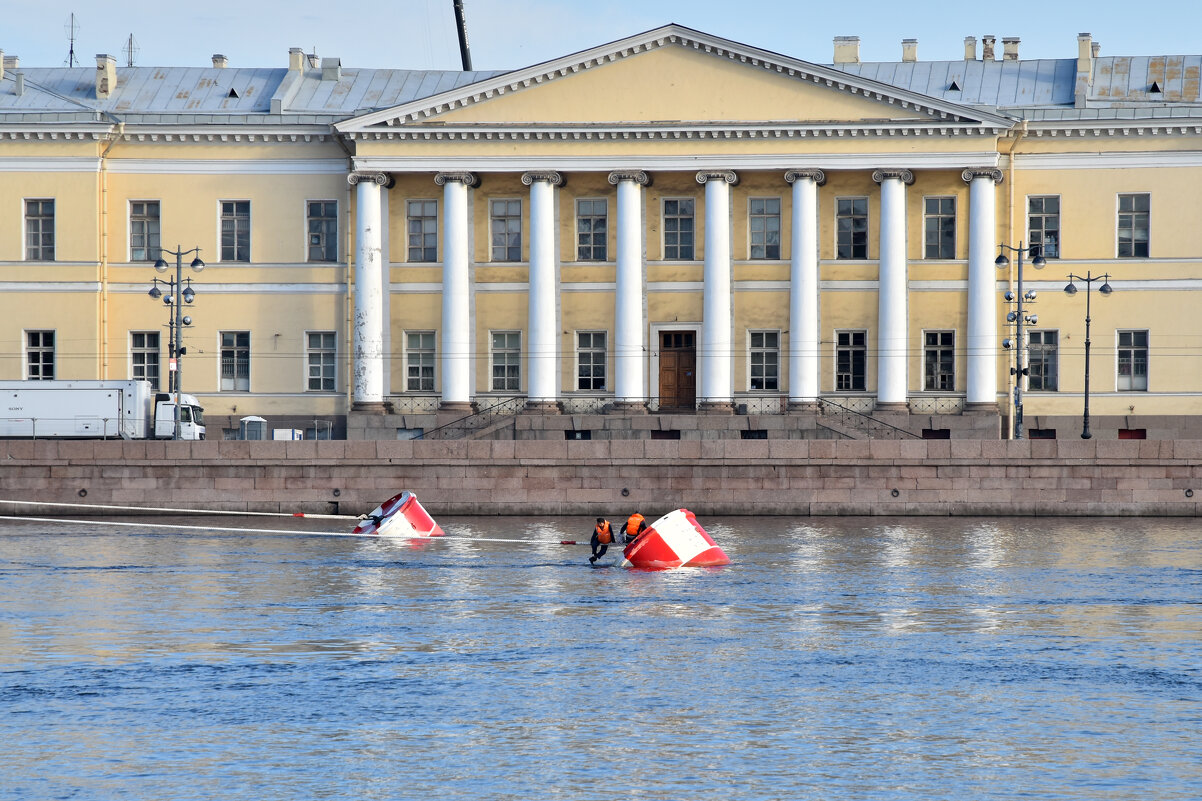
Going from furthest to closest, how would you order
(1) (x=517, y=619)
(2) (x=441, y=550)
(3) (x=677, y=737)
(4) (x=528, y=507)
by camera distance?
(4) (x=528, y=507) < (2) (x=441, y=550) < (1) (x=517, y=619) < (3) (x=677, y=737)

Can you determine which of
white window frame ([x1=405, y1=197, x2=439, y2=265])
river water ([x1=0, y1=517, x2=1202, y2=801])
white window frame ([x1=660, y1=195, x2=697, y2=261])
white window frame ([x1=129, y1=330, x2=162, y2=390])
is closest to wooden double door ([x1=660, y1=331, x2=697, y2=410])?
white window frame ([x1=660, y1=195, x2=697, y2=261])

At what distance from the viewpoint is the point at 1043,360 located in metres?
53.4

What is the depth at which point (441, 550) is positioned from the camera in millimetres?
34469

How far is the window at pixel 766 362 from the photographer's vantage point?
175ft

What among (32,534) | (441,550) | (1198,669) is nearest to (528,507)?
(441,550)

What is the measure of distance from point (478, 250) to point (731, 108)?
8856 mm

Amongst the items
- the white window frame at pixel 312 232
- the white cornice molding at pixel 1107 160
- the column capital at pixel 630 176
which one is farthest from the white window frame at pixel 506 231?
the white cornice molding at pixel 1107 160

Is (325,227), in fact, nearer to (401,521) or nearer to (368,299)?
(368,299)

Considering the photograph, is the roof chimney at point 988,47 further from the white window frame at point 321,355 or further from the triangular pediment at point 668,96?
the white window frame at point 321,355

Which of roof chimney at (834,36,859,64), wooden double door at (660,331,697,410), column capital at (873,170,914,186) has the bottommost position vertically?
wooden double door at (660,331,697,410)

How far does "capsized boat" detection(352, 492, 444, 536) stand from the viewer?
37.5 meters

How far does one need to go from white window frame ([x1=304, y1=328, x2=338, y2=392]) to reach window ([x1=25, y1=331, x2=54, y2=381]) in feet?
25.6

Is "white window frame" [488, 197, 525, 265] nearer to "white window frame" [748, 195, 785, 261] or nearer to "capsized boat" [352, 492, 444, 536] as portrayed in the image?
"white window frame" [748, 195, 785, 261]

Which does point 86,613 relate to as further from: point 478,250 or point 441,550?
point 478,250
